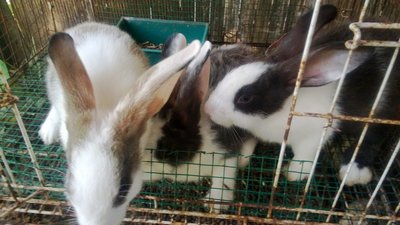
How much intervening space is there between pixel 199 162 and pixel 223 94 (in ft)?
1.04

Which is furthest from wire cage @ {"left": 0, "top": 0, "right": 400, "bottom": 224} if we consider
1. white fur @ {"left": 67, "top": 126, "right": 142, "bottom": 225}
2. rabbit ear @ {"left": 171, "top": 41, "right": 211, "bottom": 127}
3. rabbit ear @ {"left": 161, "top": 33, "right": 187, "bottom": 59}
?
rabbit ear @ {"left": 161, "top": 33, "right": 187, "bottom": 59}

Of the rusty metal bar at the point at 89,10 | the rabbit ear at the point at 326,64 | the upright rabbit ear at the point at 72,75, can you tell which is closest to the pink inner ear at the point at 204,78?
the rabbit ear at the point at 326,64

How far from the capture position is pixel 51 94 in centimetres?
208

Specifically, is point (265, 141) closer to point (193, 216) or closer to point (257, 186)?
point (257, 186)

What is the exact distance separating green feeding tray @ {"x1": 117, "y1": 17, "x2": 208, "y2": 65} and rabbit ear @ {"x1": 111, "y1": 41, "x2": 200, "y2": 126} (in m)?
1.43

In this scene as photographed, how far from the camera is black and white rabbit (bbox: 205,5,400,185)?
1742mm

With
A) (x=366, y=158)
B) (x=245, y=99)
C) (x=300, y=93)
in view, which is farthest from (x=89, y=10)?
(x=366, y=158)

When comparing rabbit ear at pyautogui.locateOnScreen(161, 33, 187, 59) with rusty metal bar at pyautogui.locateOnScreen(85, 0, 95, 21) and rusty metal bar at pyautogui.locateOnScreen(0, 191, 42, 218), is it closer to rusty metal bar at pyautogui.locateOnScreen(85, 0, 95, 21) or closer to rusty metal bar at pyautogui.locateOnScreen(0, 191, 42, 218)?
rusty metal bar at pyautogui.locateOnScreen(0, 191, 42, 218)

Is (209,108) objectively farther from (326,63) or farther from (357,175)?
(357,175)

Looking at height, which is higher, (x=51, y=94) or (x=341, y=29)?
(x=341, y=29)

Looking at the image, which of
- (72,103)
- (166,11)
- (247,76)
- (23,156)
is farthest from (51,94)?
(166,11)

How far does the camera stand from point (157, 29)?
2900 mm

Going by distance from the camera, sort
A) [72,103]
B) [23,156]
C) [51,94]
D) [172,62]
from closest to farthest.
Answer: [172,62]
[72,103]
[23,156]
[51,94]

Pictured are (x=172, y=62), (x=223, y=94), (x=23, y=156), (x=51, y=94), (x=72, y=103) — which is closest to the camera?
(x=172, y=62)
